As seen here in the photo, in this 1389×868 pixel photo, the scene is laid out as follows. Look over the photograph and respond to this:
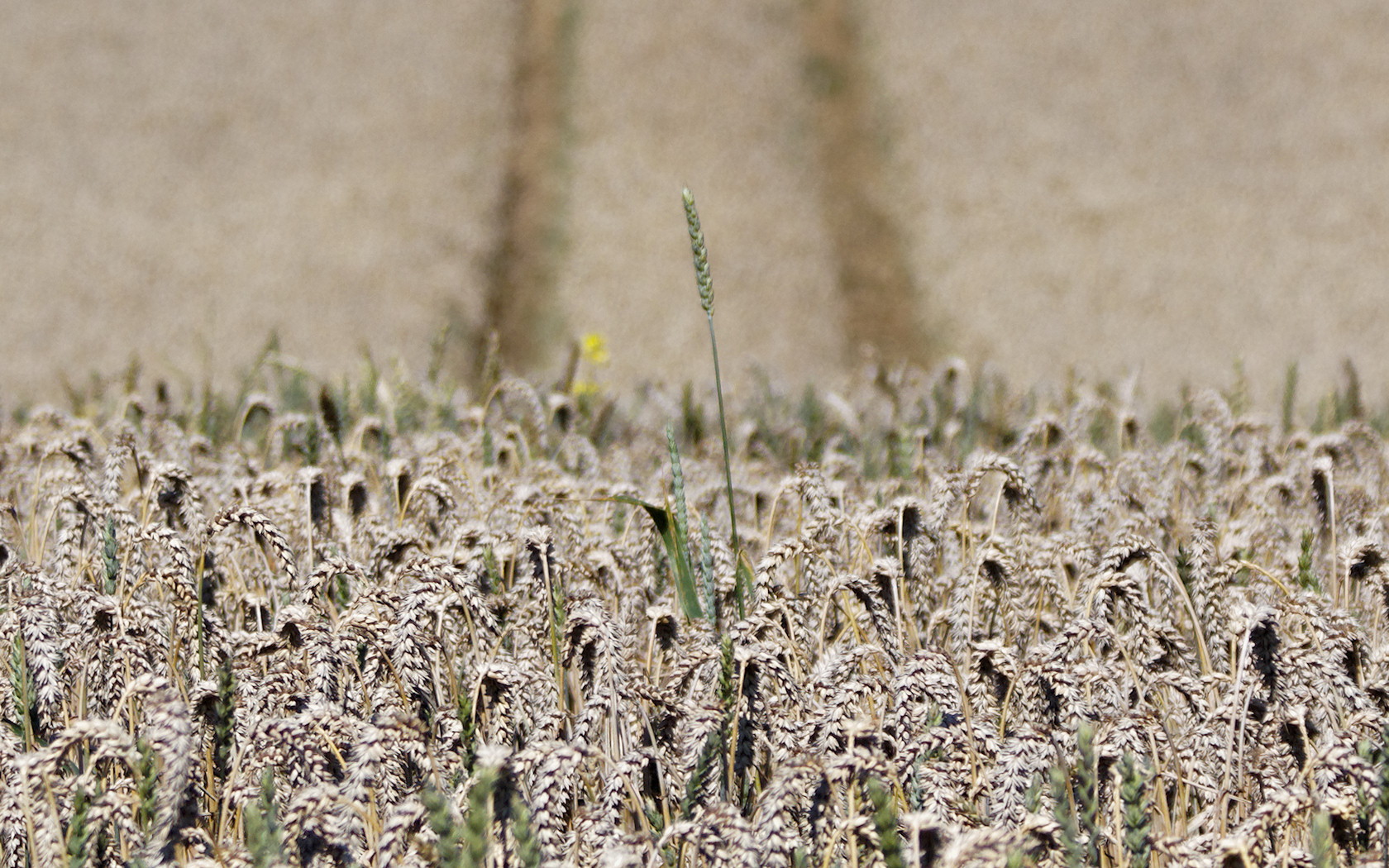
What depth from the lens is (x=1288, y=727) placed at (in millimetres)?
1934

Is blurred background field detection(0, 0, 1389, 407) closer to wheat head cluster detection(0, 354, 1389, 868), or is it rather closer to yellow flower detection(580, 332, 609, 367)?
yellow flower detection(580, 332, 609, 367)

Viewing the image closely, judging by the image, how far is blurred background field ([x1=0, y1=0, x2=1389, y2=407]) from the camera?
1560cm

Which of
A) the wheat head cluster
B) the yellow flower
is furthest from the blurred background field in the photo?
the wheat head cluster

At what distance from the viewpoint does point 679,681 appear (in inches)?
78.8

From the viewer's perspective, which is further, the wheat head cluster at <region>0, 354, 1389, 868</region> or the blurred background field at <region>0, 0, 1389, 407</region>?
the blurred background field at <region>0, 0, 1389, 407</region>

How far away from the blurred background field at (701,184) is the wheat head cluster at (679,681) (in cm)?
1164

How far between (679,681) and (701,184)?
678 inches

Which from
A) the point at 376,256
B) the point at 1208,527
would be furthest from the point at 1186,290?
the point at 1208,527

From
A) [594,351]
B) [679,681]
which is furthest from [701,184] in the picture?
[679,681]

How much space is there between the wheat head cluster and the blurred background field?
11.6m

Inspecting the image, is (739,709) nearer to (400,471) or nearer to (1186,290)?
(400,471)

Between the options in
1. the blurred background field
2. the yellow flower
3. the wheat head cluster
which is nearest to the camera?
the wheat head cluster

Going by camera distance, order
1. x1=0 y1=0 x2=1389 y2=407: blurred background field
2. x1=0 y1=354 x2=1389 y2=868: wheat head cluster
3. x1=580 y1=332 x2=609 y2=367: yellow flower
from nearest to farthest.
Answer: x1=0 y1=354 x2=1389 y2=868: wheat head cluster
x1=580 y1=332 x2=609 y2=367: yellow flower
x1=0 y1=0 x2=1389 y2=407: blurred background field

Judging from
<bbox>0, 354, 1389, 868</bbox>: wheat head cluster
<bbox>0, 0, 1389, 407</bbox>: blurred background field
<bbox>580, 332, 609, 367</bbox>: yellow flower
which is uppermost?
<bbox>0, 0, 1389, 407</bbox>: blurred background field
